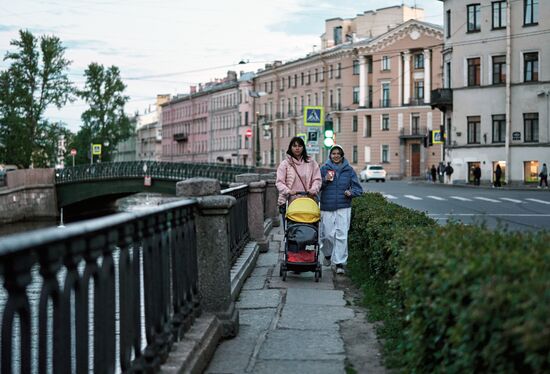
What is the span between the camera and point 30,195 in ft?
191

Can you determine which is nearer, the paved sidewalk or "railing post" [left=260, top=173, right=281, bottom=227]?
the paved sidewalk

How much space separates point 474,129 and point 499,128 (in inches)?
89.2

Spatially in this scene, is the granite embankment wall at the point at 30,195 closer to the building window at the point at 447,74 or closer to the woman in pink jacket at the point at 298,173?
the building window at the point at 447,74

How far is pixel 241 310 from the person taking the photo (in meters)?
9.08

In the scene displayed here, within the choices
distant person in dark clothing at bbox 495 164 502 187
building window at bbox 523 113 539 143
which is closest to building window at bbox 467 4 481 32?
building window at bbox 523 113 539 143

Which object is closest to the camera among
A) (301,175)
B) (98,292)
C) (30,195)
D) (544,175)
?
(98,292)

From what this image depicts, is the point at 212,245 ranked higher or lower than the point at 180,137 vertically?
lower

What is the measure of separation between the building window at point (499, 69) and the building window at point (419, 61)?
31.9m

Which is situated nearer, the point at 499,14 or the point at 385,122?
the point at 499,14

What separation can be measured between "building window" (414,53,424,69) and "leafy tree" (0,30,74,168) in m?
33.6

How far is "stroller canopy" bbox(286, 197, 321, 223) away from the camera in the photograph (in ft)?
37.7

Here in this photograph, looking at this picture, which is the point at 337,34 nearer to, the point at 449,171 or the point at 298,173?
the point at 449,171

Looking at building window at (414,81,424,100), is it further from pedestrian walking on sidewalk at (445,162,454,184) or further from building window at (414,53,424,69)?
pedestrian walking on sidewalk at (445,162,454,184)

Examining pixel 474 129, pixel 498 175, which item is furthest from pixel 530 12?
pixel 498 175
